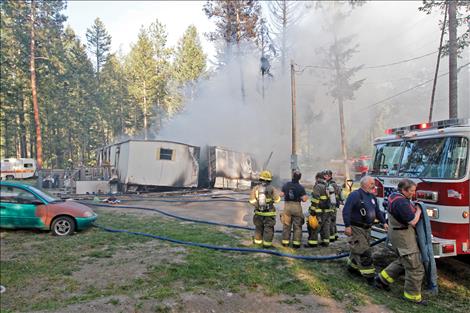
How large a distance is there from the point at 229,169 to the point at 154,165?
178 inches

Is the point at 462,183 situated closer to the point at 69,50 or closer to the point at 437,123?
the point at 437,123

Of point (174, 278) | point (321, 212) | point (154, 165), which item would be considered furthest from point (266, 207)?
point (154, 165)

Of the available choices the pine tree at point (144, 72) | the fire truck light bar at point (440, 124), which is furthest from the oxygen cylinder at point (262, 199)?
the pine tree at point (144, 72)

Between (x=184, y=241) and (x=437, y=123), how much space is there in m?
5.18

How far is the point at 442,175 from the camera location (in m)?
4.92

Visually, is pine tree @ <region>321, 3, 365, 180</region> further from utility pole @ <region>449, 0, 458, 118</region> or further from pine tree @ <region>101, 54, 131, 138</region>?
pine tree @ <region>101, 54, 131, 138</region>

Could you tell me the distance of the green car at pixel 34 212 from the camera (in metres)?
7.67

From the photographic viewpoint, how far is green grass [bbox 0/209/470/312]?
446cm

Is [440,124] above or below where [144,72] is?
below

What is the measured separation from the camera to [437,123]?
5480mm

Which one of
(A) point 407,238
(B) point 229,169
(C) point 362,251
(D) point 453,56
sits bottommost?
(C) point 362,251

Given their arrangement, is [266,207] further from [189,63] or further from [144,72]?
[189,63]

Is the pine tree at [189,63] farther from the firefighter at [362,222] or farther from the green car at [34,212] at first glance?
the firefighter at [362,222]

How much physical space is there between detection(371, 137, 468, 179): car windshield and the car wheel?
265 inches
